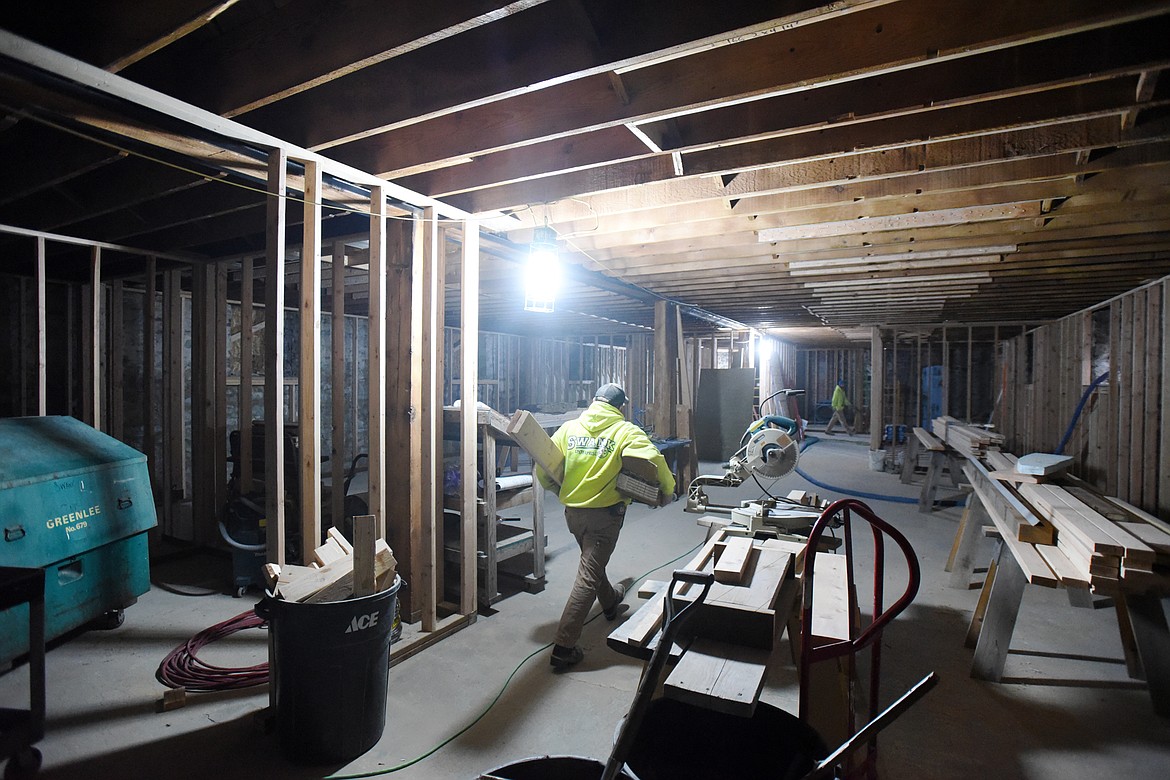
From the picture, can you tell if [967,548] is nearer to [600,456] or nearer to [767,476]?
[767,476]

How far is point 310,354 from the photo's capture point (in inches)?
110

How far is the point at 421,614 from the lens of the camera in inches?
136

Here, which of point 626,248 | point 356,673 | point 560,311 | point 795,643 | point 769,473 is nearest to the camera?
point 356,673

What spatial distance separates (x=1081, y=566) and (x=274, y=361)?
3.90m

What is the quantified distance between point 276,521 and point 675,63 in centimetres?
266

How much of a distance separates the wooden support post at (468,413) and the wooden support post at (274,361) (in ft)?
3.63

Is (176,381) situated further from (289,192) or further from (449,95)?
(449,95)

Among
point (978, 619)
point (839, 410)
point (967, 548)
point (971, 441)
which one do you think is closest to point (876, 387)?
point (971, 441)

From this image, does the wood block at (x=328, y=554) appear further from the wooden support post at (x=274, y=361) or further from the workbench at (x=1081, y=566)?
the workbench at (x=1081, y=566)

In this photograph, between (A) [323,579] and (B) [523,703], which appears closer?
(A) [323,579]

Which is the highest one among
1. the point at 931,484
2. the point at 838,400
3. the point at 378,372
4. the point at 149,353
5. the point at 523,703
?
the point at 149,353

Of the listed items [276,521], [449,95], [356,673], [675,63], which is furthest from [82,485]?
[675,63]

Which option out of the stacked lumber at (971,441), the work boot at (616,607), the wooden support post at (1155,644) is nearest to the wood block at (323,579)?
the work boot at (616,607)

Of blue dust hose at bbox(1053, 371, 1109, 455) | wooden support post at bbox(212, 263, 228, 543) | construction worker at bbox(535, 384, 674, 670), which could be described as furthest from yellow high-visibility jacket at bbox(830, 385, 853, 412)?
wooden support post at bbox(212, 263, 228, 543)
